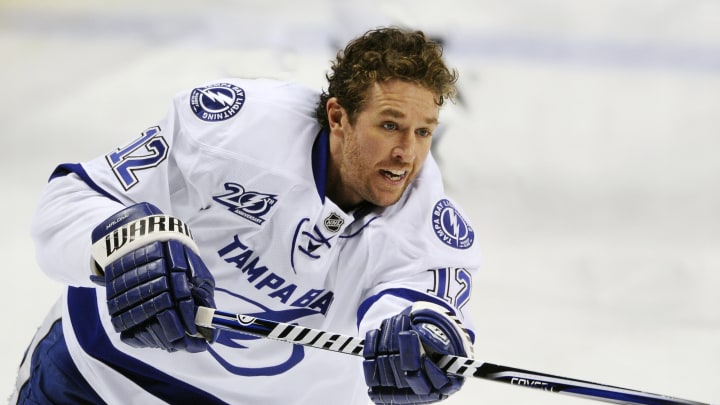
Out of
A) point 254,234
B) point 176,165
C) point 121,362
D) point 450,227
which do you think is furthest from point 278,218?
point 121,362

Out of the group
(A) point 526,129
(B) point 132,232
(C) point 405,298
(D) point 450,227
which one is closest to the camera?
(B) point 132,232

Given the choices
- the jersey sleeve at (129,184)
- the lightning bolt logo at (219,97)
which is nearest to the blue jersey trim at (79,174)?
the jersey sleeve at (129,184)

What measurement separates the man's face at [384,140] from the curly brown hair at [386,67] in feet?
0.06

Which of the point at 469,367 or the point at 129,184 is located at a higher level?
the point at 129,184

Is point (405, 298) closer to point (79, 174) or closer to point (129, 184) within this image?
point (129, 184)

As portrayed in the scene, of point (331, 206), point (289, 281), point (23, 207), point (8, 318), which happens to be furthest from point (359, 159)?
point (23, 207)

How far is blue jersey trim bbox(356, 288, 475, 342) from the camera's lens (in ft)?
7.63

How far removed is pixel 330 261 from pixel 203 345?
417 millimetres

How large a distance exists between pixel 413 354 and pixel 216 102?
773 mm

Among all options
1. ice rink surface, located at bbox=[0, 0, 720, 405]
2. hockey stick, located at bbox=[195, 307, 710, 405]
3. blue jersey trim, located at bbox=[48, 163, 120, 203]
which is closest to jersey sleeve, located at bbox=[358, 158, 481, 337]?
hockey stick, located at bbox=[195, 307, 710, 405]

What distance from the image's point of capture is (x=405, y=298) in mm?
2355

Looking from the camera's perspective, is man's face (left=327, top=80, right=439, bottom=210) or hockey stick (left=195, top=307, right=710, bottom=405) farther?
man's face (left=327, top=80, right=439, bottom=210)

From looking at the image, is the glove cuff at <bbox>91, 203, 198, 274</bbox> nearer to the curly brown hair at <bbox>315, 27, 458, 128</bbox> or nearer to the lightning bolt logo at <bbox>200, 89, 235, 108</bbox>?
the lightning bolt logo at <bbox>200, 89, 235, 108</bbox>

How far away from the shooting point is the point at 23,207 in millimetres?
4105
